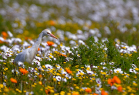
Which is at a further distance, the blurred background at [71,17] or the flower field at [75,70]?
the blurred background at [71,17]

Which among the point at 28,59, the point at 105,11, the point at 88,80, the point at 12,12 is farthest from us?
the point at 105,11

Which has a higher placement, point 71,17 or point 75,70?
point 71,17

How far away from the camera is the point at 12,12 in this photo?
42.0 ft

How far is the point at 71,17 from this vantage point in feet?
43.8

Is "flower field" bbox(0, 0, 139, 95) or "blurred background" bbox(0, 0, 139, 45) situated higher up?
"blurred background" bbox(0, 0, 139, 45)

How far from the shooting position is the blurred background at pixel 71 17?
984cm

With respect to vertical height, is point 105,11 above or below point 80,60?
above

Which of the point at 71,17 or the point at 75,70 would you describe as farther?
the point at 71,17

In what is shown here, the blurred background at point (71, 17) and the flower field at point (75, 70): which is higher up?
the blurred background at point (71, 17)

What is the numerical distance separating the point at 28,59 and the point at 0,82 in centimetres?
71

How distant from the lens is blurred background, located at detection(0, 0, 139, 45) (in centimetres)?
984

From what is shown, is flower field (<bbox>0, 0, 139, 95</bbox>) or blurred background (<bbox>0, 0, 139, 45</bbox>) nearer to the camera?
flower field (<bbox>0, 0, 139, 95</bbox>)

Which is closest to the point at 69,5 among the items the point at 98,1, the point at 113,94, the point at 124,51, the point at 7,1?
the point at 98,1

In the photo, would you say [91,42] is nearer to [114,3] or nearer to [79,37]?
[79,37]
